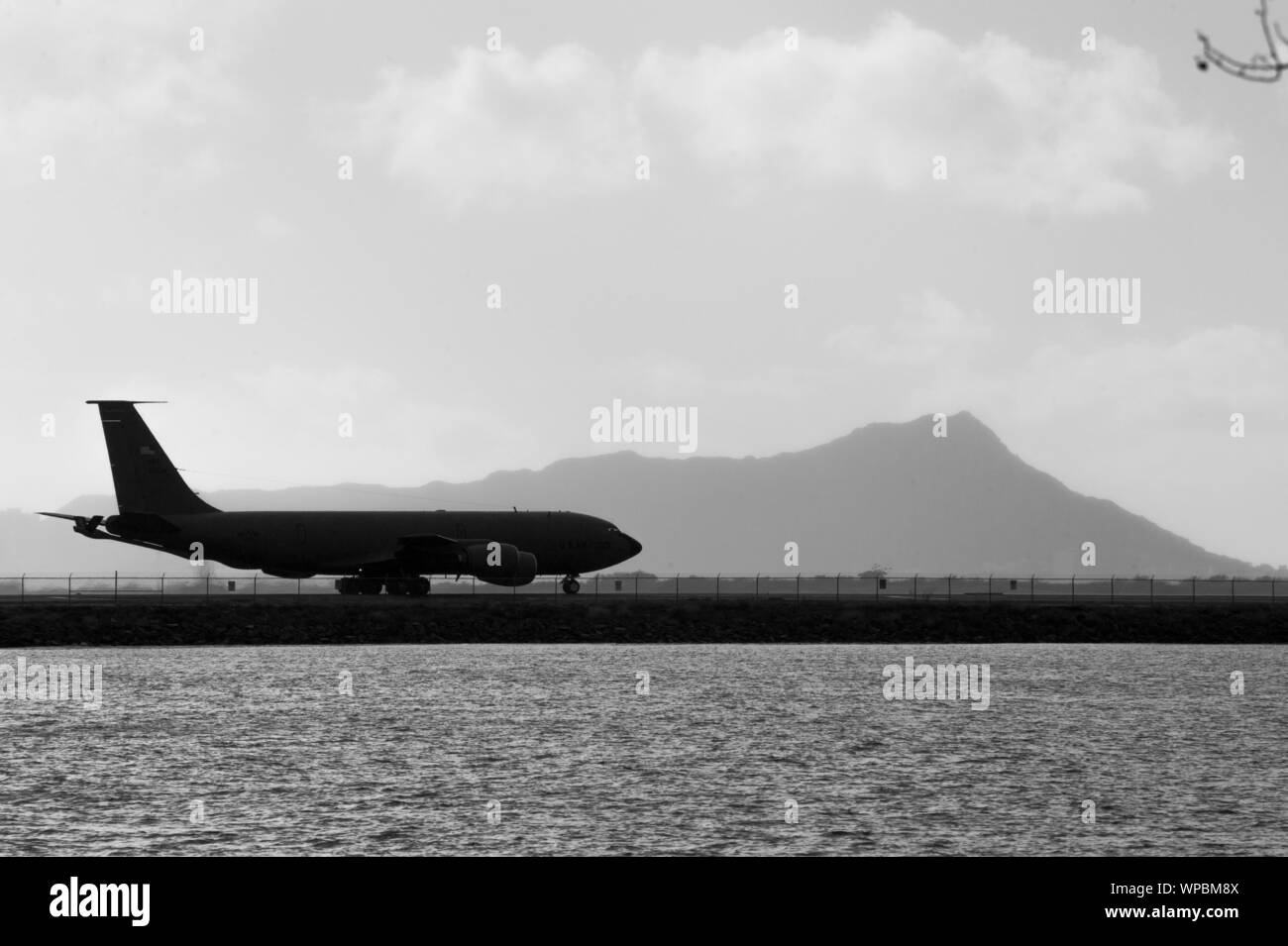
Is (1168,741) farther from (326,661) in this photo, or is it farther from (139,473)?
(139,473)

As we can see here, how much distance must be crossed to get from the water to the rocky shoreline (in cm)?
993

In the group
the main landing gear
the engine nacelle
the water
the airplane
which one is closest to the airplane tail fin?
the airplane

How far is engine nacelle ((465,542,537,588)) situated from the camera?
103m

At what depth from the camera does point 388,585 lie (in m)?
108

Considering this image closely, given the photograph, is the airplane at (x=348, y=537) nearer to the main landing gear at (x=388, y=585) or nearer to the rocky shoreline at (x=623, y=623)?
the main landing gear at (x=388, y=585)

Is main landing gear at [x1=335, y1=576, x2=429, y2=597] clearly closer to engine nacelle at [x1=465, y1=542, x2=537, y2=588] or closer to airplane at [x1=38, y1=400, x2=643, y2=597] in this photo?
airplane at [x1=38, y1=400, x2=643, y2=597]

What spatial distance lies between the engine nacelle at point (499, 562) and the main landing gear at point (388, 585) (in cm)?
553

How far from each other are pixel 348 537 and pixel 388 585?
5798 millimetres

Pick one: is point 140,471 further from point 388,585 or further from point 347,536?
point 388,585

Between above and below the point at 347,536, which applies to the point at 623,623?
below

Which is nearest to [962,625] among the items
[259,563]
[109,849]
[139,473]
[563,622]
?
[563,622]

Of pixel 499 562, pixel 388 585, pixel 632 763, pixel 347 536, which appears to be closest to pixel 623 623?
pixel 499 562

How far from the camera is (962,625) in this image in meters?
99.8
